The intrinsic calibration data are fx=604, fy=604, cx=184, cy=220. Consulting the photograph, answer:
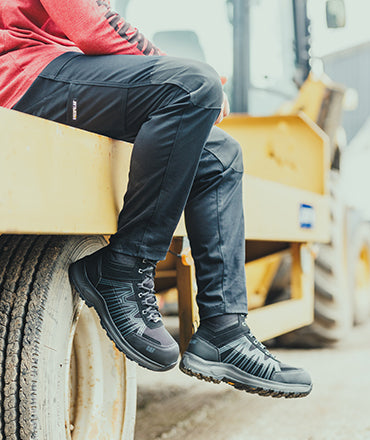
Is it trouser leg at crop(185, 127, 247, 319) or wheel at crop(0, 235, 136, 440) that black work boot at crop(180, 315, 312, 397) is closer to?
trouser leg at crop(185, 127, 247, 319)

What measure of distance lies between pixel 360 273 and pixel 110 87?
14.2 feet

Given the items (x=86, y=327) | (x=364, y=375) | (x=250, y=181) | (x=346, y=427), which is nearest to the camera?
(x=86, y=327)

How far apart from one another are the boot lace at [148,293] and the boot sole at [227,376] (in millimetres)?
230

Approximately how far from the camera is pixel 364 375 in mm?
3504

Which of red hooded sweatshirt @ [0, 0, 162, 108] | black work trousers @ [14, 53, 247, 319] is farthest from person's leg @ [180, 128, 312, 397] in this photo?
red hooded sweatshirt @ [0, 0, 162, 108]

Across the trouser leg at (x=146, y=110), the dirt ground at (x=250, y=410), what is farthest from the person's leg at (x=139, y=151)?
the dirt ground at (x=250, y=410)

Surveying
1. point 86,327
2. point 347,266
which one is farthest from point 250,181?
point 347,266

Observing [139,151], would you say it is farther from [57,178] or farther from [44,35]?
[44,35]

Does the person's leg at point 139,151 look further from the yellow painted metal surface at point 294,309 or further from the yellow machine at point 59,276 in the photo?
the yellow painted metal surface at point 294,309

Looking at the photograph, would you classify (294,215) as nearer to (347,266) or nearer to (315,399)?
(315,399)

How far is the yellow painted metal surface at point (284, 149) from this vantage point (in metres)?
3.46

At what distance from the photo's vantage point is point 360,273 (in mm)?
5352

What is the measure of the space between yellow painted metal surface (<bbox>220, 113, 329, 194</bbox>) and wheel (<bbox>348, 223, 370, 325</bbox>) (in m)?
1.19

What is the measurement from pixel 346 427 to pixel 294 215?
38.3 inches
